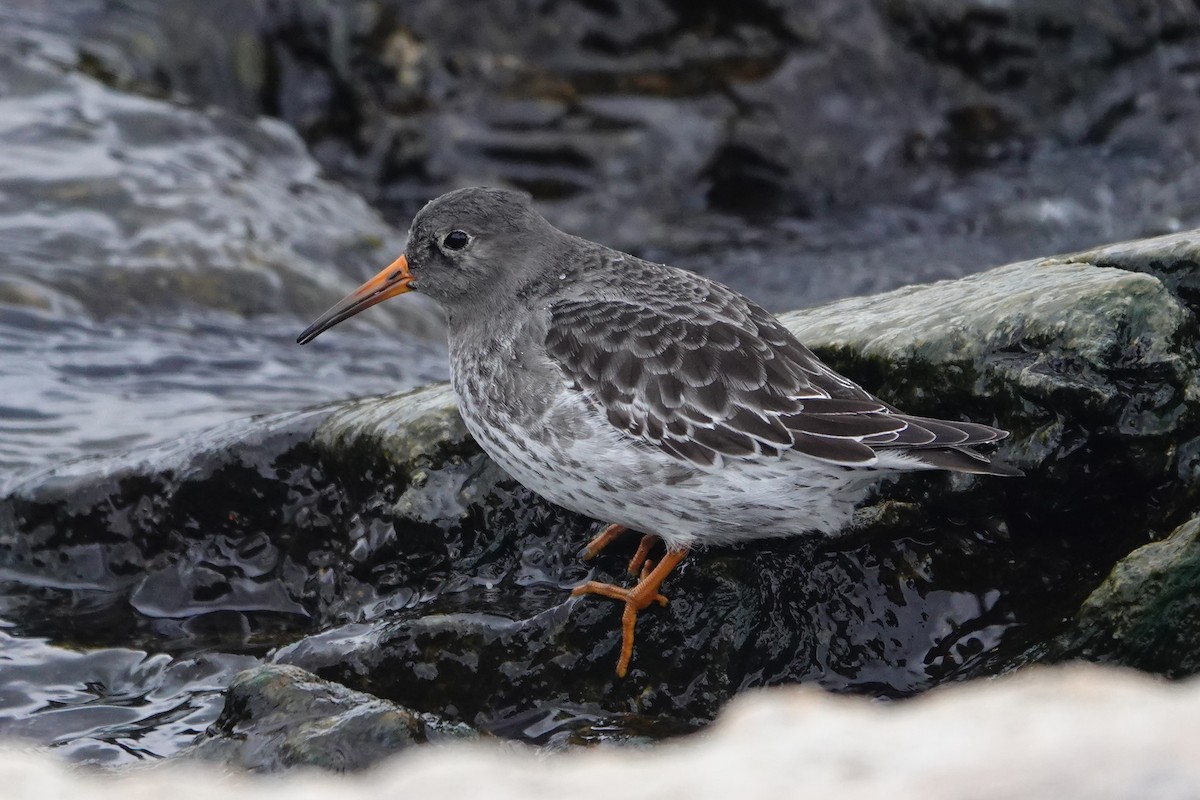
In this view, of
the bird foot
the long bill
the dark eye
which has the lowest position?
the bird foot

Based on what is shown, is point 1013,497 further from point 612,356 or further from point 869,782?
point 869,782

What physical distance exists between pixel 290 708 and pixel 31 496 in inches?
117

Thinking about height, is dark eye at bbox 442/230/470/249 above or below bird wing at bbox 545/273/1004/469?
above

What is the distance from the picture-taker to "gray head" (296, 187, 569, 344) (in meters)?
6.64

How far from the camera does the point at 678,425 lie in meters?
5.57

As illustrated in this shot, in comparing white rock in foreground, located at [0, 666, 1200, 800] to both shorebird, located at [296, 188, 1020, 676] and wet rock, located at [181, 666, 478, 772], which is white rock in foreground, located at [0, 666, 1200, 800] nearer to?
wet rock, located at [181, 666, 478, 772]

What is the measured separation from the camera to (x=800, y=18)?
13148mm

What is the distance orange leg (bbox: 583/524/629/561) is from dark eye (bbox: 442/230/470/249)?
5.41 feet

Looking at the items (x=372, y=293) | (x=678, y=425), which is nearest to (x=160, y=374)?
(x=372, y=293)

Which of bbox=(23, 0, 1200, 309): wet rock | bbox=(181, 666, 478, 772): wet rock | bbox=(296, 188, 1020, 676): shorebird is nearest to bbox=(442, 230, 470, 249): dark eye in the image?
bbox=(296, 188, 1020, 676): shorebird

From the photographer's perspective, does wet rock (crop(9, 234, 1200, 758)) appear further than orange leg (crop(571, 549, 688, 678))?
No

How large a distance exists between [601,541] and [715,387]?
1047 millimetres

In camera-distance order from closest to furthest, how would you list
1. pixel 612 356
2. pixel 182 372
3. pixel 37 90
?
pixel 612 356 → pixel 182 372 → pixel 37 90

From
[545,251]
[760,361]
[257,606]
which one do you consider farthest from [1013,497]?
[257,606]
